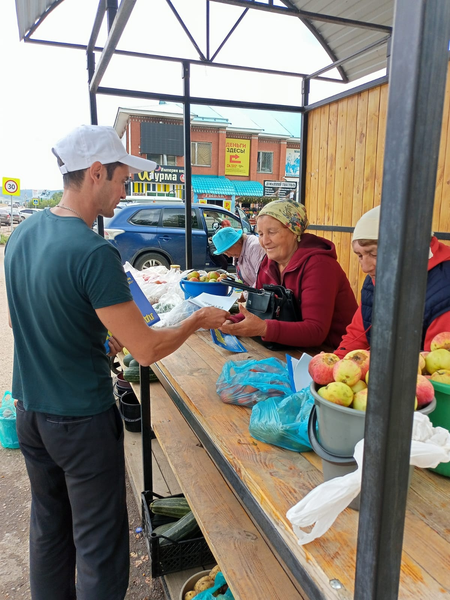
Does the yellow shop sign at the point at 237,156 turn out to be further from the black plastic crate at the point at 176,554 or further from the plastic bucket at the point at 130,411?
the black plastic crate at the point at 176,554

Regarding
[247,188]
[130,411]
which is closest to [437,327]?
[130,411]

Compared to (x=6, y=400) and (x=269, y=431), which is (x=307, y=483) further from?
(x=6, y=400)

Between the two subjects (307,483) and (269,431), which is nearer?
(307,483)

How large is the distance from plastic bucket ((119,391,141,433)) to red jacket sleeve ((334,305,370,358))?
1920 mm

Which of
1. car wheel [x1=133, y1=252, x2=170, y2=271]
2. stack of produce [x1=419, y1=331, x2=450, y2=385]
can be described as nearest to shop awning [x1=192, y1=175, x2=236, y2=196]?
car wheel [x1=133, y1=252, x2=170, y2=271]

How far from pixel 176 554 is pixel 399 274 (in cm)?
215

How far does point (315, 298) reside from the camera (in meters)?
2.30

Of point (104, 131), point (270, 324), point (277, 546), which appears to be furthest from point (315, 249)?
point (277, 546)

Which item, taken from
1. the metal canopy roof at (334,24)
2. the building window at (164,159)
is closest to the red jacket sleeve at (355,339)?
the metal canopy roof at (334,24)

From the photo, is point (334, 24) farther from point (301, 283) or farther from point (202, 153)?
point (202, 153)

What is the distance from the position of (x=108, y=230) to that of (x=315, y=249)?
803 cm

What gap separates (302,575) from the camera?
87 centimetres

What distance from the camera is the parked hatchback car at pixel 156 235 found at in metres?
9.91

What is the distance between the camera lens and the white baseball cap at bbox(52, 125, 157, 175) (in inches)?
62.6
